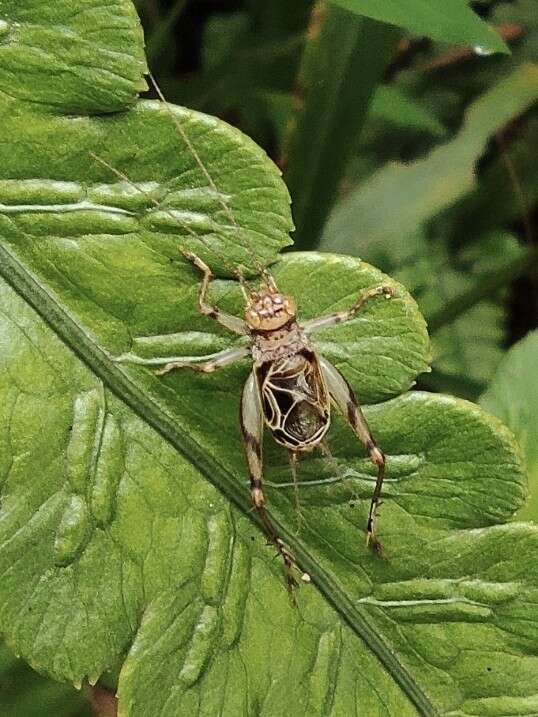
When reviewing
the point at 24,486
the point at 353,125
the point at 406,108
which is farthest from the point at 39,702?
the point at 406,108

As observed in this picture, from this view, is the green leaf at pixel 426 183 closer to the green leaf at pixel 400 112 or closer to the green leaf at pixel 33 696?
the green leaf at pixel 400 112

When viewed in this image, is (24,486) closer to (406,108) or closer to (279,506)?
(279,506)

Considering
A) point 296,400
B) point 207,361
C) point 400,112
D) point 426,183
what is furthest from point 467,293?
A: point 207,361

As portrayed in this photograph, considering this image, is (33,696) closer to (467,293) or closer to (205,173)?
(467,293)

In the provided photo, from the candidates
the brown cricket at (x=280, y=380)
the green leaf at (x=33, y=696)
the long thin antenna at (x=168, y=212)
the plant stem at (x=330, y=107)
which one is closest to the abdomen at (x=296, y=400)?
the brown cricket at (x=280, y=380)

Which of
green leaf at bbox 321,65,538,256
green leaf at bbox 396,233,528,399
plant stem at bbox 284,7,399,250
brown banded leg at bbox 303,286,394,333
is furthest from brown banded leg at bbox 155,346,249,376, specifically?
green leaf at bbox 321,65,538,256

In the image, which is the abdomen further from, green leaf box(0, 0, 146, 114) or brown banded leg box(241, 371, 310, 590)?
green leaf box(0, 0, 146, 114)

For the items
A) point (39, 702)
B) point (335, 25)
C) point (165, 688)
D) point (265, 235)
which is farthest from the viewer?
point (39, 702)
